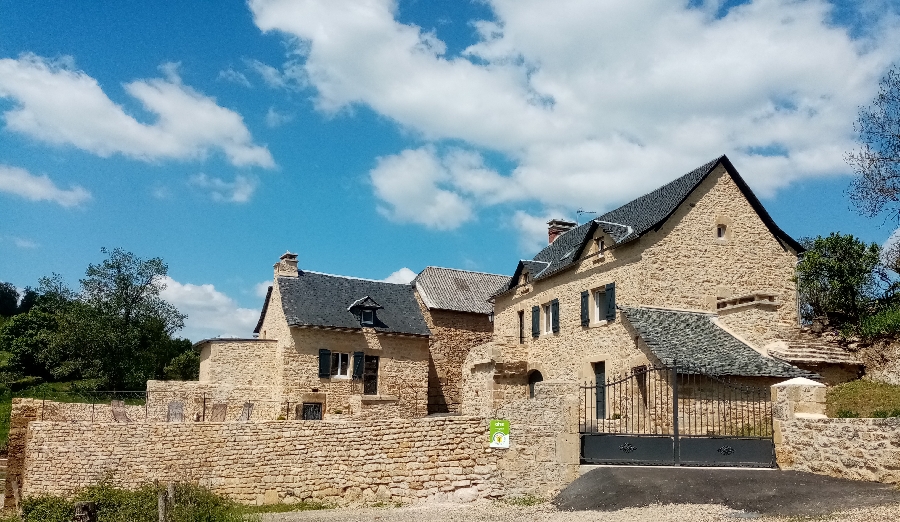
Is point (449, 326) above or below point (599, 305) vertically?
below

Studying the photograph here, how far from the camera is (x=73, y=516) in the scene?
13898mm

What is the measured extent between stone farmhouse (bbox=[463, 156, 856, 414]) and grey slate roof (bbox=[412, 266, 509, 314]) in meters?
5.89

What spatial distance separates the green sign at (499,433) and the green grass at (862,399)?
24.0ft

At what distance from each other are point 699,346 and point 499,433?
6656mm

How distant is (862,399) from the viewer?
55.8 feet

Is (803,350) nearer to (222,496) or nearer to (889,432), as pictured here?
(889,432)

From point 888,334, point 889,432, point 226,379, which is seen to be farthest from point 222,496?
point 888,334

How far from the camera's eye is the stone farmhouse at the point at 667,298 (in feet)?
62.8

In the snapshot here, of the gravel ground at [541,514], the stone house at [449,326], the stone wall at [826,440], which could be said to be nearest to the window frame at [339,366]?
the stone house at [449,326]

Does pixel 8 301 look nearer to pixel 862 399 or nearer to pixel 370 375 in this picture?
pixel 370 375

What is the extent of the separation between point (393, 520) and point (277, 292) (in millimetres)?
18578

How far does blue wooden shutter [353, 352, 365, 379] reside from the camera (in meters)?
28.3

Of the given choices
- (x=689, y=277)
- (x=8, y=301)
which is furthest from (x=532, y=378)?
(x=8, y=301)

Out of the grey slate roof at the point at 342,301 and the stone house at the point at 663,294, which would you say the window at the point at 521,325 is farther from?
the grey slate roof at the point at 342,301
